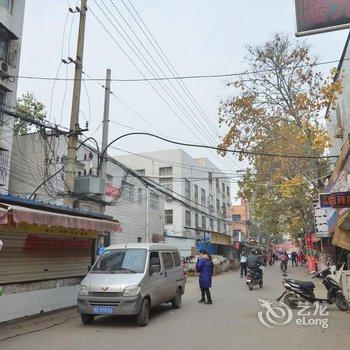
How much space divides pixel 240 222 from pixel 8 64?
46.5 metres

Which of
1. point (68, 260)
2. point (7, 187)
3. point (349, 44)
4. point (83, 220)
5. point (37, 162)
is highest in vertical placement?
point (349, 44)

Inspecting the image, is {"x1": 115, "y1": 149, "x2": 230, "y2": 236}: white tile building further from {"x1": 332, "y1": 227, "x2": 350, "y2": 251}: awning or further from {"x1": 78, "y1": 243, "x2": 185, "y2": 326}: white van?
{"x1": 78, "y1": 243, "x2": 185, "y2": 326}: white van

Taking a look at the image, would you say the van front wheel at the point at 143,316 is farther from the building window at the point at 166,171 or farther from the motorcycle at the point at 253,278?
the building window at the point at 166,171

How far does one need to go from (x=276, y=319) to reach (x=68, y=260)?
6244mm

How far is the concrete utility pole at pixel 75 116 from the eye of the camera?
41.9ft

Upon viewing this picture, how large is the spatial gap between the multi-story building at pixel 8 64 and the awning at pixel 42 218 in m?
8.45

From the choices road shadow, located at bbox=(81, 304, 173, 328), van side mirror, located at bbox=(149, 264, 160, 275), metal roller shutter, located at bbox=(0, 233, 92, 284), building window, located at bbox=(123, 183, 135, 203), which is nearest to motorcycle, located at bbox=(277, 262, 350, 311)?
road shadow, located at bbox=(81, 304, 173, 328)

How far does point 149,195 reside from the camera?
97.2 feet

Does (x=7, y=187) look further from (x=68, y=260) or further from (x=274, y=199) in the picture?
(x=274, y=199)

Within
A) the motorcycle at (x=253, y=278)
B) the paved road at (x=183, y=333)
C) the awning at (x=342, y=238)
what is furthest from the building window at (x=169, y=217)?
the paved road at (x=183, y=333)

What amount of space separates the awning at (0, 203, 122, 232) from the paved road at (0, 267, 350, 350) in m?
2.32

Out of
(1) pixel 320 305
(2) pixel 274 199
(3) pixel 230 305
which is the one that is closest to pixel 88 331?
(3) pixel 230 305

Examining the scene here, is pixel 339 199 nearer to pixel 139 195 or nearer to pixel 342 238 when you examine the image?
pixel 342 238

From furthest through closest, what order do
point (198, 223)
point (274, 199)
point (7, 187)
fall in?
point (198, 223) < point (274, 199) < point (7, 187)
